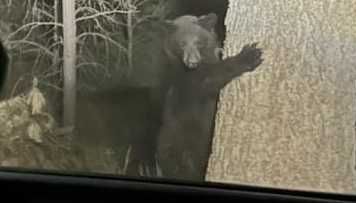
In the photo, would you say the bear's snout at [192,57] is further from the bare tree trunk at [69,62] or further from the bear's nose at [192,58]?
the bare tree trunk at [69,62]

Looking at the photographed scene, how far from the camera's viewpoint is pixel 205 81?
0.87 meters

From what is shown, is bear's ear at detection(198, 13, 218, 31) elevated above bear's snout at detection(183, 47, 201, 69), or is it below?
above

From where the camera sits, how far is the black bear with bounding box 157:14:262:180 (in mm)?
866

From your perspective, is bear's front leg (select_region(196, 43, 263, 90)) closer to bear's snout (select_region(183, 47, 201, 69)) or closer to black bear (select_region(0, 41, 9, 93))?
bear's snout (select_region(183, 47, 201, 69))

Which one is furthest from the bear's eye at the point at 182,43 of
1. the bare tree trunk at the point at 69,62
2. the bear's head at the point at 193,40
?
→ the bare tree trunk at the point at 69,62

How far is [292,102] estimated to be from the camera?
84 centimetres

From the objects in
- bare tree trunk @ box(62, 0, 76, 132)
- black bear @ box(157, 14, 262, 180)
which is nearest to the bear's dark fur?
black bear @ box(157, 14, 262, 180)

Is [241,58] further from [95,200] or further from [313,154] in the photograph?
[95,200]

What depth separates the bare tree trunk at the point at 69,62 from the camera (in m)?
0.89

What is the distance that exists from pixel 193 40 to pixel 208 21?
4 centimetres

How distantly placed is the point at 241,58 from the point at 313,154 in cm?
17

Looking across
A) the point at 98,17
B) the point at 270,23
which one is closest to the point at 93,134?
the point at 98,17

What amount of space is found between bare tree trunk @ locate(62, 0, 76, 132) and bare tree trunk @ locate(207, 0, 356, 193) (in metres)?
0.22

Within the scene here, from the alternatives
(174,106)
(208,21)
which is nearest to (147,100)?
(174,106)
